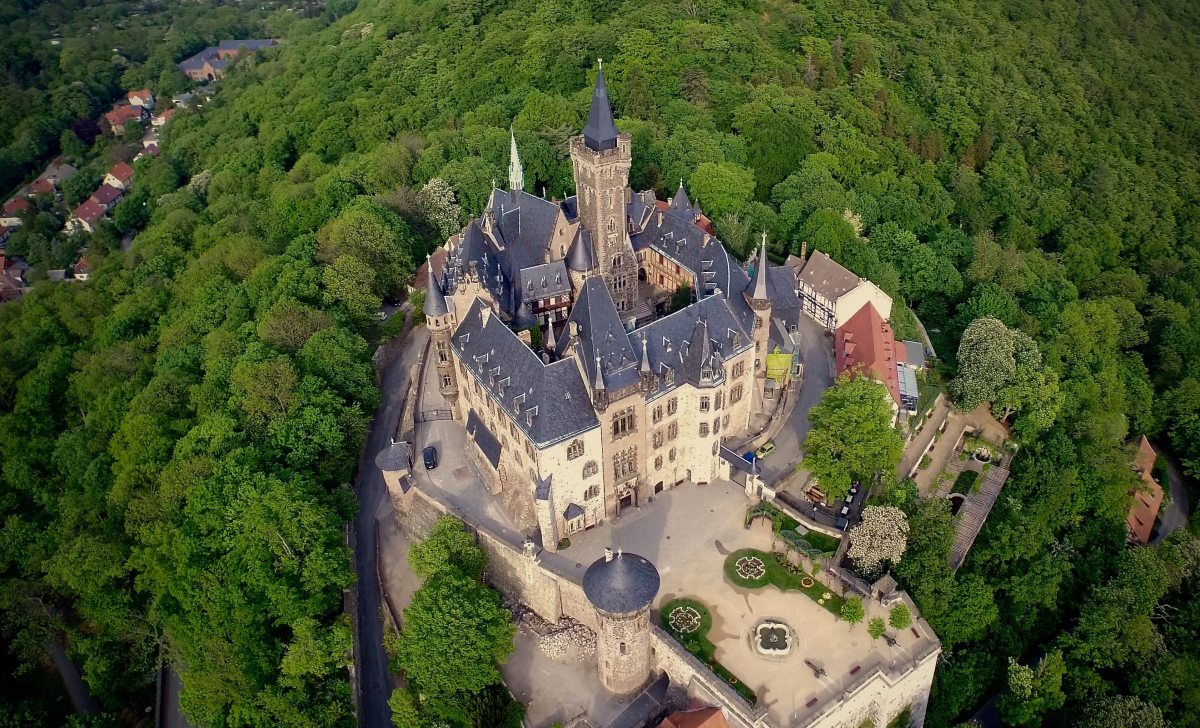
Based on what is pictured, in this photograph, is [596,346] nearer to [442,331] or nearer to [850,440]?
[442,331]

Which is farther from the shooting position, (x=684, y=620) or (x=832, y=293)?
(x=832, y=293)

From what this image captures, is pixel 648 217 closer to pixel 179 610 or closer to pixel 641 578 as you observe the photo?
pixel 641 578

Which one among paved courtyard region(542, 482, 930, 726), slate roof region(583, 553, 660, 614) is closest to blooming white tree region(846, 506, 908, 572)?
paved courtyard region(542, 482, 930, 726)

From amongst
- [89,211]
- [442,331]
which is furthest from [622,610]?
[89,211]

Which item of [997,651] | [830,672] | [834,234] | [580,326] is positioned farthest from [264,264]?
[997,651]

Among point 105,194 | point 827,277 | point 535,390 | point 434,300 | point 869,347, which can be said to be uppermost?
point 535,390

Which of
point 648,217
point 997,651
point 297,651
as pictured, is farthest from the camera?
point 648,217
